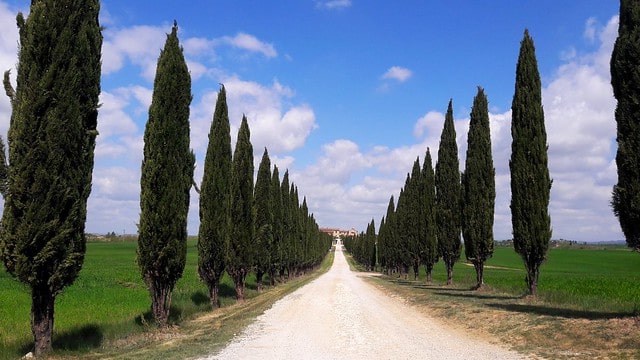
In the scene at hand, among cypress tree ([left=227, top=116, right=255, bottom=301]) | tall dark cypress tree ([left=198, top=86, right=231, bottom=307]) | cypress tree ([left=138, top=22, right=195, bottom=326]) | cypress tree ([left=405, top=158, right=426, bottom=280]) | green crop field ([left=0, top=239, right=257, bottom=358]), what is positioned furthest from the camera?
cypress tree ([left=405, top=158, right=426, bottom=280])

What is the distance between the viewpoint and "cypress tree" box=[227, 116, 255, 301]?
23625 millimetres

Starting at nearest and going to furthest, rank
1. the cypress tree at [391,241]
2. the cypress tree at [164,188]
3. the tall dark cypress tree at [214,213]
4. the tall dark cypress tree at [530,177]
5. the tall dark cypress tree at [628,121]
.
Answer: the tall dark cypress tree at [628,121] → the cypress tree at [164,188] → the tall dark cypress tree at [530,177] → the tall dark cypress tree at [214,213] → the cypress tree at [391,241]

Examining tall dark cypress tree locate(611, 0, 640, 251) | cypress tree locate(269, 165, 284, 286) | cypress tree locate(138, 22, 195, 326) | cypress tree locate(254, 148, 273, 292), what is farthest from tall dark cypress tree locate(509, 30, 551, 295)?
cypress tree locate(269, 165, 284, 286)

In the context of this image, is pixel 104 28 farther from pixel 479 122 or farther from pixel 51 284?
pixel 479 122

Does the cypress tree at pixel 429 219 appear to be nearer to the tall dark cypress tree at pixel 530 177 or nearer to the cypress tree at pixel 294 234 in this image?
the cypress tree at pixel 294 234

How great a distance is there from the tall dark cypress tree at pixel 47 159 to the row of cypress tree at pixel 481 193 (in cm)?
1661

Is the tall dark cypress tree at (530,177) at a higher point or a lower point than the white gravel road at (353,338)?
higher

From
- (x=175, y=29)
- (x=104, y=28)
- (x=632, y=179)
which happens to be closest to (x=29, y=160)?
(x=104, y=28)

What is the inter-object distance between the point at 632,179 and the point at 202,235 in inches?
619

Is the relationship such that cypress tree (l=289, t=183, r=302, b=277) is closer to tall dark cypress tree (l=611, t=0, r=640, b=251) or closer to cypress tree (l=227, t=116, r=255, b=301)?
cypress tree (l=227, t=116, r=255, b=301)

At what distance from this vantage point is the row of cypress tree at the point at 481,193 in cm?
1933

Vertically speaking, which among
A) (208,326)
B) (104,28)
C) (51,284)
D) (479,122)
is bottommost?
(208,326)

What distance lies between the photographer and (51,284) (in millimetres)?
9258

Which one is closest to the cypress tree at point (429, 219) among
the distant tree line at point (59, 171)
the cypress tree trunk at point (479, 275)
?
the cypress tree trunk at point (479, 275)
